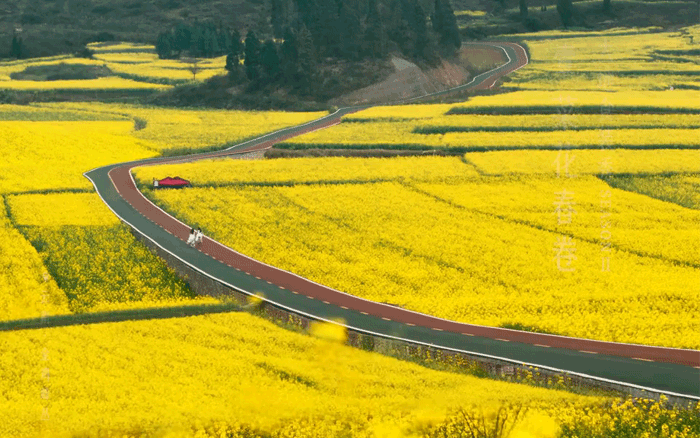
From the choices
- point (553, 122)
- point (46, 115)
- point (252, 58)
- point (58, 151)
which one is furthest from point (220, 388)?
point (252, 58)

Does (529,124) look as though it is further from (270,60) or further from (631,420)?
(631,420)

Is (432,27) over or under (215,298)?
over

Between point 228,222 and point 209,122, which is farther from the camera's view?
point 209,122

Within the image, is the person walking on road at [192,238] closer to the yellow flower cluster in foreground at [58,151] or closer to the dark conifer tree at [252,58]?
the yellow flower cluster in foreground at [58,151]

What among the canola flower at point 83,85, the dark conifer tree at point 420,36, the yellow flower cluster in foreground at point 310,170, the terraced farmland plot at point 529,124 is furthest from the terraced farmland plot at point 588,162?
the canola flower at point 83,85

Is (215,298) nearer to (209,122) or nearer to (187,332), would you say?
(187,332)

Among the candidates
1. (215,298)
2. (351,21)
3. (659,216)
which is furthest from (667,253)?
(351,21)
